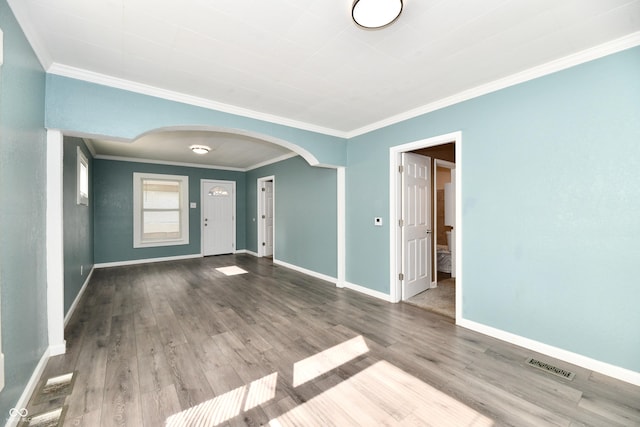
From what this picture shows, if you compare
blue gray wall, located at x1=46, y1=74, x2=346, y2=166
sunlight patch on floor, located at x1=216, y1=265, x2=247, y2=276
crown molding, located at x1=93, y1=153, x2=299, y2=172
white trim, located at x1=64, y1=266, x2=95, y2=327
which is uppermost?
crown molding, located at x1=93, y1=153, x2=299, y2=172

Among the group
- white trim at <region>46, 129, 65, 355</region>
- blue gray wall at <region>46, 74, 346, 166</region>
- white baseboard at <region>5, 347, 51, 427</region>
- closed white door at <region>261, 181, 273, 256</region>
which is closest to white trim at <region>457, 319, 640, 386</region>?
blue gray wall at <region>46, 74, 346, 166</region>

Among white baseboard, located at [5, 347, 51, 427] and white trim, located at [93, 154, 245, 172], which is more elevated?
white trim, located at [93, 154, 245, 172]

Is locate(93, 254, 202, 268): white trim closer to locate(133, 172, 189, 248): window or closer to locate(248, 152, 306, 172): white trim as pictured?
locate(133, 172, 189, 248): window

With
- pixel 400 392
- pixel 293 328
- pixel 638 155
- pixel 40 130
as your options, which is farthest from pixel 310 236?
pixel 638 155

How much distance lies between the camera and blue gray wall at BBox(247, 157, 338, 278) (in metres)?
4.87

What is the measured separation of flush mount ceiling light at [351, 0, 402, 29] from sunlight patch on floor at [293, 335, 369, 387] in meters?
2.56

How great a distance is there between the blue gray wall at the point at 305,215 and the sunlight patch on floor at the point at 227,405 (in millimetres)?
2896

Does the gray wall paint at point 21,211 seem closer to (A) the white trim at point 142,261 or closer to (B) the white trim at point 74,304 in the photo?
(B) the white trim at point 74,304

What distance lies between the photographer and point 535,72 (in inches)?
95.0

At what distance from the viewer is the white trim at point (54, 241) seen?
→ 2.31 metres

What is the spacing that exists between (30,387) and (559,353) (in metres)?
4.11

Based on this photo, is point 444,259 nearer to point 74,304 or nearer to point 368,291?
point 368,291

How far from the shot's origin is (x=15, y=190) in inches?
65.5

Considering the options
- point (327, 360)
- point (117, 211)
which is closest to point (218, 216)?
point (117, 211)
